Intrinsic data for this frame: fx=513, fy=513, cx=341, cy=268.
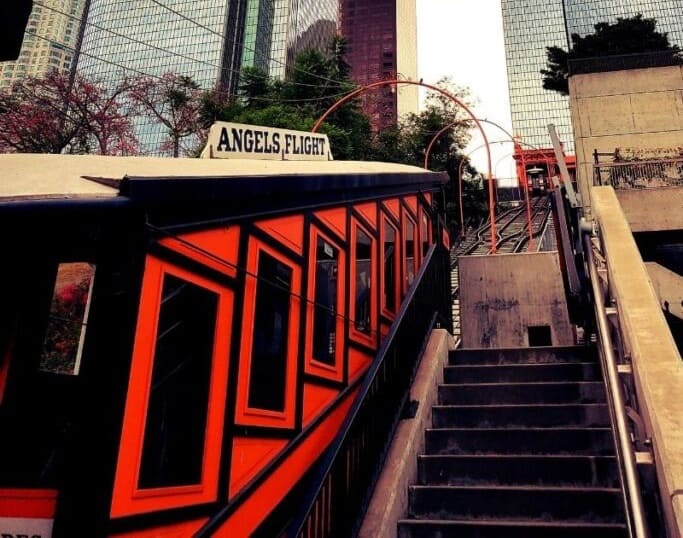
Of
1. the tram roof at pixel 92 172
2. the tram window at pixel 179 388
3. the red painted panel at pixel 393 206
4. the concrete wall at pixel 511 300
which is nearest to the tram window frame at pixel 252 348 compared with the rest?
the tram window at pixel 179 388

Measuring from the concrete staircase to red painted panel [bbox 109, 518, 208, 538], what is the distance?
65.5 inches

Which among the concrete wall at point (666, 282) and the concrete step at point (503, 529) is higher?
the concrete wall at point (666, 282)

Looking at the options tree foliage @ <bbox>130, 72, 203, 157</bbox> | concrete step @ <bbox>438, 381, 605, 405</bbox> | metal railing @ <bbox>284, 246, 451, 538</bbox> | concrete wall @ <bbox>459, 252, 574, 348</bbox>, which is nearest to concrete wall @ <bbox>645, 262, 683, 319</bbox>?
concrete wall @ <bbox>459, 252, 574, 348</bbox>

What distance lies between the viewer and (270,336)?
3914mm

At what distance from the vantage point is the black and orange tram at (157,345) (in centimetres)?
245

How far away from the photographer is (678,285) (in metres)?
12.3

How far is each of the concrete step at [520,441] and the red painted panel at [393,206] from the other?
306cm

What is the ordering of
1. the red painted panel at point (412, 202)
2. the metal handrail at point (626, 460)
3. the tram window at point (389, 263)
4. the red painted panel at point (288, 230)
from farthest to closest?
the red painted panel at point (412, 202)
the tram window at point (389, 263)
the red painted panel at point (288, 230)
the metal handrail at point (626, 460)

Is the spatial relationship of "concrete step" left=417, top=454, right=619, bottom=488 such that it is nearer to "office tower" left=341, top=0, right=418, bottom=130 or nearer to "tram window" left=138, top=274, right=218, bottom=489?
"tram window" left=138, top=274, right=218, bottom=489

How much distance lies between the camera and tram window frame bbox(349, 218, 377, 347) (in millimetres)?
5508

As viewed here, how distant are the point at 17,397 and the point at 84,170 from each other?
62.4 inches

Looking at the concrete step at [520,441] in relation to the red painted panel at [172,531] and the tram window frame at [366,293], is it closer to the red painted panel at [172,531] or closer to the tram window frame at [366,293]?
the tram window frame at [366,293]

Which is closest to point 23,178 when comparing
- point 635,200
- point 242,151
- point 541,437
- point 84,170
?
point 84,170

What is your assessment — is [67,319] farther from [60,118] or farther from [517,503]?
[60,118]
